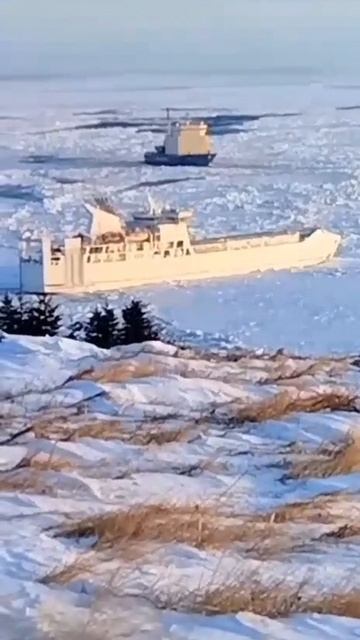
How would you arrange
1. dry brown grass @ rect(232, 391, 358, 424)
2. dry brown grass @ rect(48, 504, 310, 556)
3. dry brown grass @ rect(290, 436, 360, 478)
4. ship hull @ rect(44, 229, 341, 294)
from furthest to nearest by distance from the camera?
ship hull @ rect(44, 229, 341, 294), dry brown grass @ rect(232, 391, 358, 424), dry brown grass @ rect(290, 436, 360, 478), dry brown grass @ rect(48, 504, 310, 556)

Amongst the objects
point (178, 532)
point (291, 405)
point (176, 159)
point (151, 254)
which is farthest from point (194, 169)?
point (178, 532)

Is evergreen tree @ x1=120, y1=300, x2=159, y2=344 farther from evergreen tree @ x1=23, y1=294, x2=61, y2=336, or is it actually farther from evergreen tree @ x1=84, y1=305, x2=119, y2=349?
evergreen tree @ x1=23, y1=294, x2=61, y2=336

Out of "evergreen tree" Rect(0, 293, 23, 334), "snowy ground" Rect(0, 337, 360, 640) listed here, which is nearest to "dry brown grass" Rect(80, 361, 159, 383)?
"snowy ground" Rect(0, 337, 360, 640)

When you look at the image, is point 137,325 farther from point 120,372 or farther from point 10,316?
point 10,316

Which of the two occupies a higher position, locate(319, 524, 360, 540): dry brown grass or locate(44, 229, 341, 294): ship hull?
locate(44, 229, 341, 294): ship hull

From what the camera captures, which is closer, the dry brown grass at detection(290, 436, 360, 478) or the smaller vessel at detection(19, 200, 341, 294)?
the dry brown grass at detection(290, 436, 360, 478)

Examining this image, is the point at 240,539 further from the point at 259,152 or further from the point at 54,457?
the point at 259,152

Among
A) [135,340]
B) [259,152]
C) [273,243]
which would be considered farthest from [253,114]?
[135,340]
